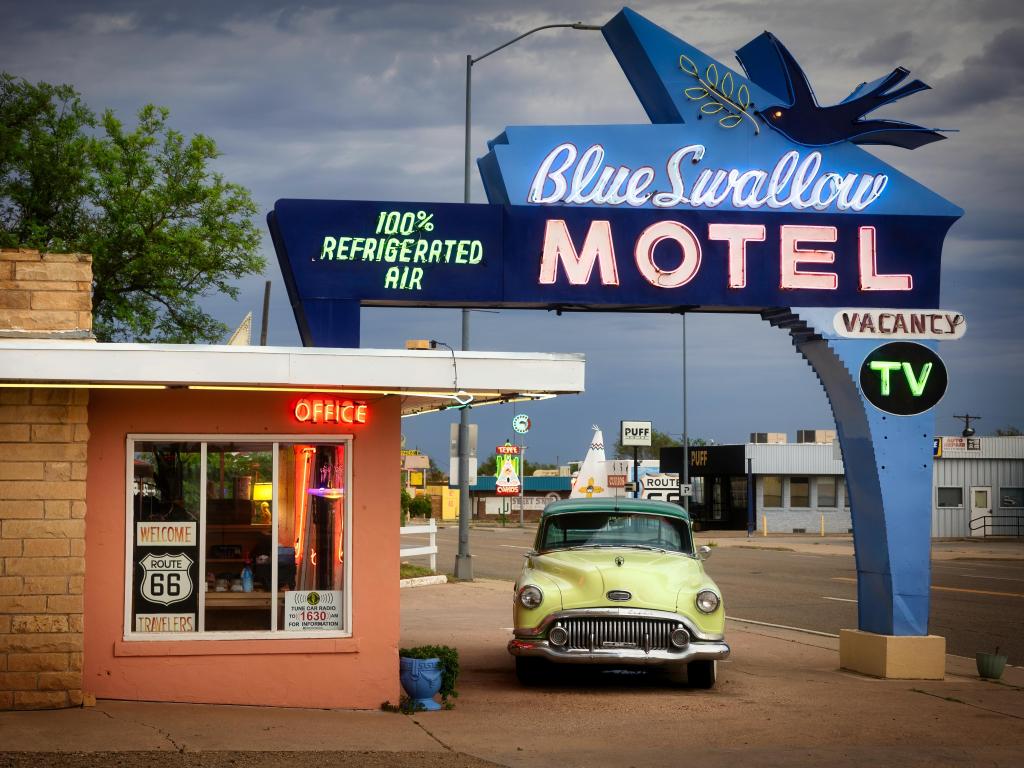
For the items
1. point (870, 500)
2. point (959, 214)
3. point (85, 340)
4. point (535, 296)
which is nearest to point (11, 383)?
point (85, 340)

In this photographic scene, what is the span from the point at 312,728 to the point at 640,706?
10.8 ft

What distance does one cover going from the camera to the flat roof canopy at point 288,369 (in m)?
9.38

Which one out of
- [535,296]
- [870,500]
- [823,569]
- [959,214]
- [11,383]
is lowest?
[823,569]

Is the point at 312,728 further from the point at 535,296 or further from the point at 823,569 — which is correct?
the point at 823,569

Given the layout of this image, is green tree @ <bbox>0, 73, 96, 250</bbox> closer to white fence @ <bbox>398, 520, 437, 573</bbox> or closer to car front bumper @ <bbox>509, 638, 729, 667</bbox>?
white fence @ <bbox>398, 520, 437, 573</bbox>

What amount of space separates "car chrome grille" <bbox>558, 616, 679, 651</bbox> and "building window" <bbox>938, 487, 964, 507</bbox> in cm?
5116

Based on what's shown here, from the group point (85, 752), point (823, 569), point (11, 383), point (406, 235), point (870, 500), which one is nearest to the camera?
point (85, 752)

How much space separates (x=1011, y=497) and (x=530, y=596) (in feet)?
177

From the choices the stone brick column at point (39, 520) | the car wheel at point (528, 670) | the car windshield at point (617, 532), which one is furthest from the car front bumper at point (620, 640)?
the stone brick column at point (39, 520)

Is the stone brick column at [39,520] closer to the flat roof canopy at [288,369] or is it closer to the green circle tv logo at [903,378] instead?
the flat roof canopy at [288,369]

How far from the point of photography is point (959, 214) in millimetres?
13828

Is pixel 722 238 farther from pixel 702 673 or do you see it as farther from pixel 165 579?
pixel 165 579

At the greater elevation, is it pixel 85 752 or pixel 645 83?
pixel 645 83

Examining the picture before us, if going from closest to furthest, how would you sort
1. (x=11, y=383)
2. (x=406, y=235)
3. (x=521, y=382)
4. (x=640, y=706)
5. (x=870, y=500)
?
(x=11, y=383) → (x=521, y=382) → (x=640, y=706) → (x=406, y=235) → (x=870, y=500)
